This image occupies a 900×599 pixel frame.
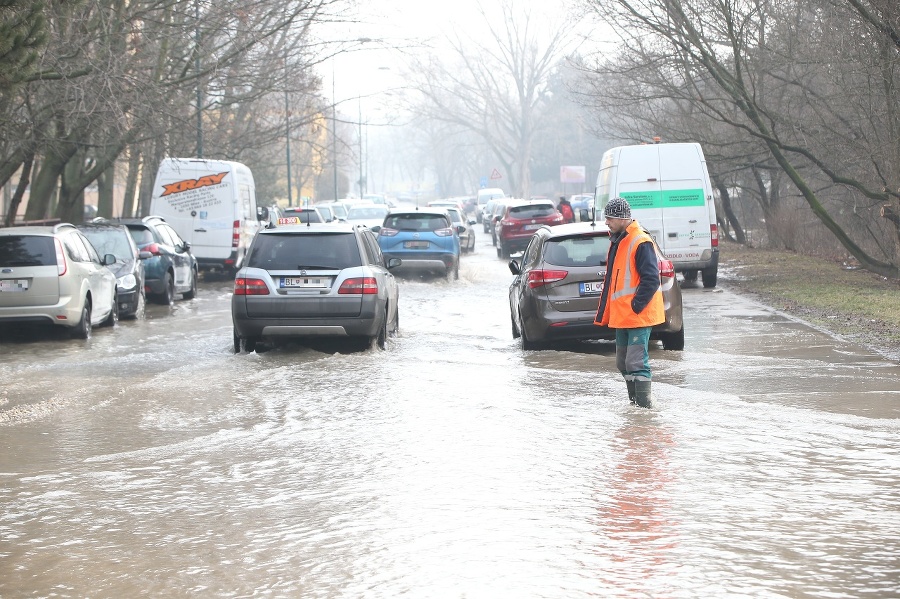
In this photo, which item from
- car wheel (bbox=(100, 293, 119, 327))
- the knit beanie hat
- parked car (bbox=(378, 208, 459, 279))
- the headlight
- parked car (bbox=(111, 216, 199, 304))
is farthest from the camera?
parked car (bbox=(378, 208, 459, 279))

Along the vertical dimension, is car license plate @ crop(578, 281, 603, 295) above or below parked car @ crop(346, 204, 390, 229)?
below

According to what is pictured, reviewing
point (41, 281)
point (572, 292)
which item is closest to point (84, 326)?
point (41, 281)

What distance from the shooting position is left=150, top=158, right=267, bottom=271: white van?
1068 inches

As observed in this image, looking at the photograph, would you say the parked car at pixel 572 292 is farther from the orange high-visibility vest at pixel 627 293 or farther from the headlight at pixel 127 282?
the headlight at pixel 127 282

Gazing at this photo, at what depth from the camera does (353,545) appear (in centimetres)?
604

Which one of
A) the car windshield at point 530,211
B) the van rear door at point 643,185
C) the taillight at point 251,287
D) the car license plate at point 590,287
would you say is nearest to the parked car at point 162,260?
the van rear door at point 643,185

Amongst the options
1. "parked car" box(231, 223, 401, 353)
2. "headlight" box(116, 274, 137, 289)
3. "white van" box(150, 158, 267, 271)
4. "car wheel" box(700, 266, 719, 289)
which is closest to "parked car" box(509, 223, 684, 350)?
"parked car" box(231, 223, 401, 353)

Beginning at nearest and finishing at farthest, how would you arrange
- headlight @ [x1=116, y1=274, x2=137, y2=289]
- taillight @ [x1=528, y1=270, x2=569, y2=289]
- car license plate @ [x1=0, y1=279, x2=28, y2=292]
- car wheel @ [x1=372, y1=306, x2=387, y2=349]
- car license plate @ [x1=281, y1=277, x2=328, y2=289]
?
taillight @ [x1=528, y1=270, x2=569, y2=289]
car license plate @ [x1=281, y1=277, x2=328, y2=289]
car wheel @ [x1=372, y1=306, x2=387, y2=349]
car license plate @ [x1=0, y1=279, x2=28, y2=292]
headlight @ [x1=116, y1=274, x2=137, y2=289]

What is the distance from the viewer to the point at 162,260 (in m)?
22.0

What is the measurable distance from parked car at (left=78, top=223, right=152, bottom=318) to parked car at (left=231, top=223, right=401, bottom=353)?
18.6 ft

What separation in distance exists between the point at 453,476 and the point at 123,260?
533 inches

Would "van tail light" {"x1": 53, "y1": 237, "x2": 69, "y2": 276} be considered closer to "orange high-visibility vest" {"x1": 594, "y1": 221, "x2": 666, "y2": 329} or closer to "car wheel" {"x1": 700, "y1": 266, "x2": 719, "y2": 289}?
"orange high-visibility vest" {"x1": 594, "y1": 221, "x2": 666, "y2": 329}

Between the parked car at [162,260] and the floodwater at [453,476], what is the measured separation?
818 cm

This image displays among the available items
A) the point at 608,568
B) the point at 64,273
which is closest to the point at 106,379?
the point at 64,273
